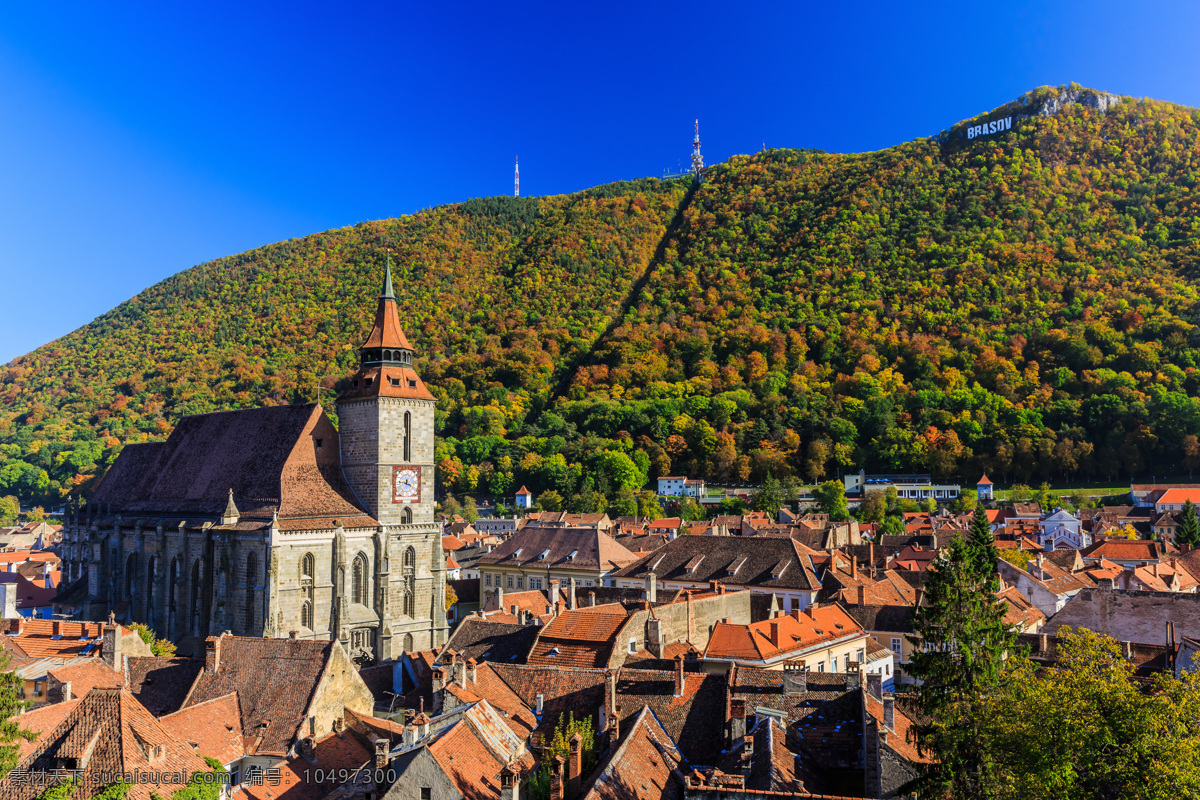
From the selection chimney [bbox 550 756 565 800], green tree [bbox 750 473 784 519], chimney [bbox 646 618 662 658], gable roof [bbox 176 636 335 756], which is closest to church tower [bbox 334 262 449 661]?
gable roof [bbox 176 636 335 756]

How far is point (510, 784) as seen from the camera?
63.7 feet

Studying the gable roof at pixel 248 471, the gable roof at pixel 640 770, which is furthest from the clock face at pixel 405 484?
the gable roof at pixel 640 770

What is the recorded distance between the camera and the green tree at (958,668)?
21062 millimetres

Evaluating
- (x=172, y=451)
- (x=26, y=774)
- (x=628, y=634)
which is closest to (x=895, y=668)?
(x=628, y=634)

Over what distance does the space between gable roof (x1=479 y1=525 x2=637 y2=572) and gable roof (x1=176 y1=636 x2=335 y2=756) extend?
3786 cm

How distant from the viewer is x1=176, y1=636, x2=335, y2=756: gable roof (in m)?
27.4

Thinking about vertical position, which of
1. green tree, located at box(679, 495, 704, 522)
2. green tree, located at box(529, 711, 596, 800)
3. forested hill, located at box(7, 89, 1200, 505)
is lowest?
green tree, located at box(679, 495, 704, 522)

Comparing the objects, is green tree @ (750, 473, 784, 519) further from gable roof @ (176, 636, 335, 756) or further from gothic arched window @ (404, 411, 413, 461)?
gable roof @ (176, 636, 335, 756)

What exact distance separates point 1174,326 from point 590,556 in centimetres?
12134

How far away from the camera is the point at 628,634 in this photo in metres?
33.5

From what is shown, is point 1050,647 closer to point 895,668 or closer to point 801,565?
point 895,668

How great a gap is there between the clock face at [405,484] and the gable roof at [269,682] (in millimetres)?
20882

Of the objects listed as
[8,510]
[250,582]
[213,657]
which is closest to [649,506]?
[250,582]

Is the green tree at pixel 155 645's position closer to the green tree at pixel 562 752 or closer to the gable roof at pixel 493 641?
the gable roof at pixel 493 641
